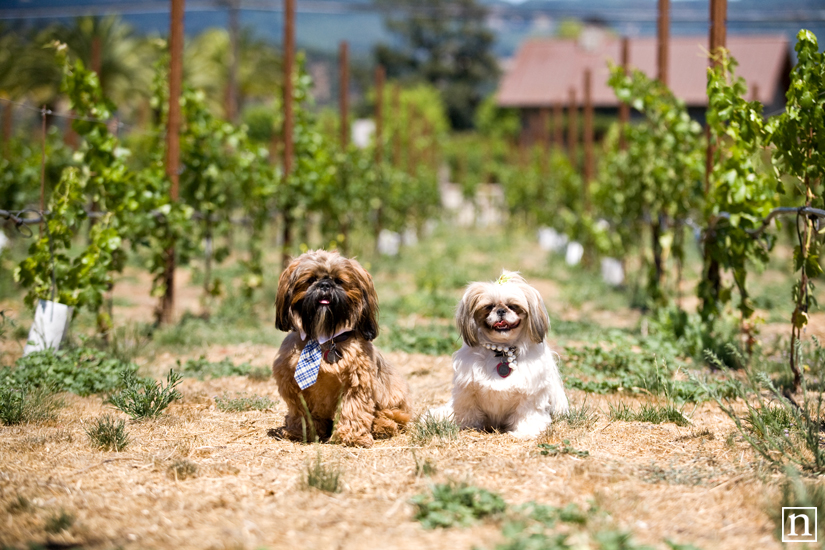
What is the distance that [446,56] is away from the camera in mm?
66125

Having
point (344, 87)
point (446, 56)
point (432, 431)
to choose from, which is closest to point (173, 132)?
point (432, 431)

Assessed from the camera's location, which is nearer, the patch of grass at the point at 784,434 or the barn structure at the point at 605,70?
the patch of grass at the point at 784,434

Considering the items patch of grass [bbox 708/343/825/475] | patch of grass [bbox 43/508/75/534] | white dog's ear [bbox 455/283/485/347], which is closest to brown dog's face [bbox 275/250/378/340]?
white dog's ear [bbox 455/283/485/347]

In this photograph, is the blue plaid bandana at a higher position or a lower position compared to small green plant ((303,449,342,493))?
higher

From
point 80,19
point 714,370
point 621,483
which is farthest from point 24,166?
point 80,19

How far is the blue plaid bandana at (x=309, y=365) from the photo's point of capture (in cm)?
479

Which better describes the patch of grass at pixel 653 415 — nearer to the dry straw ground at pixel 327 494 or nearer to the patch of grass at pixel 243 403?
the dry straw ground at pixel 327 494

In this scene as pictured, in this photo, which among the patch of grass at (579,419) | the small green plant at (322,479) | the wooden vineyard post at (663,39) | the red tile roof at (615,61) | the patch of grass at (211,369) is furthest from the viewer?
the red tile roof at (615,61)

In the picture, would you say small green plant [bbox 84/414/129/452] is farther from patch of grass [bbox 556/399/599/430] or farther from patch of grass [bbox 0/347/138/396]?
patch of grass [bbox 556/399/599/430]

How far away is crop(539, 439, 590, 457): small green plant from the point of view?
464cm

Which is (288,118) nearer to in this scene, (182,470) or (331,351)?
(331,351)

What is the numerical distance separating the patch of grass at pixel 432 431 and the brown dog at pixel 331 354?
0.19 m

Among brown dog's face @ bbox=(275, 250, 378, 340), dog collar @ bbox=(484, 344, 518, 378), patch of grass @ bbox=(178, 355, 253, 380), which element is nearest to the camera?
brown dog's face @ bbox=(275, 250, 378, 340)

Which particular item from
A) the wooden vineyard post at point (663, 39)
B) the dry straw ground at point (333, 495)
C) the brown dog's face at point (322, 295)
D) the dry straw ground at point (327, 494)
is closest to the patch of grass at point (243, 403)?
the dry straw ground at point (327, 494)
